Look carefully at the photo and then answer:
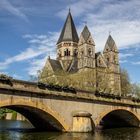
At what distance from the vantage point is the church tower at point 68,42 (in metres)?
153

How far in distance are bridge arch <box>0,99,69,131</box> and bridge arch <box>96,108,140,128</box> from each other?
13027 mm

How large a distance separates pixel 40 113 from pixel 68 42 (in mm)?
116935

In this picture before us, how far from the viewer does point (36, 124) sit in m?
45.8

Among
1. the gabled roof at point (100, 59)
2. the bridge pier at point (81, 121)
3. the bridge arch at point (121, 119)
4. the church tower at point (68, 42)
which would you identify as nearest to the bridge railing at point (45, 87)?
the bridge pier at point (81, 121)

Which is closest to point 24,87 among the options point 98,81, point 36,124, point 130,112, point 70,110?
point 70,110

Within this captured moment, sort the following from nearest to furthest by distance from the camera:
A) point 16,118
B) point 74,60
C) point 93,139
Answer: point 93,139, point 16,118, point 74,60

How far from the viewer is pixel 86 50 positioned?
141000mm

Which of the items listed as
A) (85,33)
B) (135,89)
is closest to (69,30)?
(85,33)

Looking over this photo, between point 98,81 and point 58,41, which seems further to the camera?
point 58,41

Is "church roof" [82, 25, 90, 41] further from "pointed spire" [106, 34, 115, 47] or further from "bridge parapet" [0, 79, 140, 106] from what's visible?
"bridge parapet" [0, 79, 140, 106]

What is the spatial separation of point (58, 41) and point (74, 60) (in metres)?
15.9

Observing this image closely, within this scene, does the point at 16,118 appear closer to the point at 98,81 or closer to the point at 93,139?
the point at 98,81

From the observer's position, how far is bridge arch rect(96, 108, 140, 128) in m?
54.2

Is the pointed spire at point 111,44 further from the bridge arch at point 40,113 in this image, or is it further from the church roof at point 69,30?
the bridge arch at point 40,113
